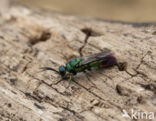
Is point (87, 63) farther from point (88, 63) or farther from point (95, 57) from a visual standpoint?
point (95, 57)

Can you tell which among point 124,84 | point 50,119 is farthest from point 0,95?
point 124,84

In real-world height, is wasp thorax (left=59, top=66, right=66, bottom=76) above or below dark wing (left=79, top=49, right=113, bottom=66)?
below

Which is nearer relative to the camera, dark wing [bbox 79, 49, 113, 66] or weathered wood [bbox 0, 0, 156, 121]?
weathered wood [bbox 0, 0, 156, 121]
